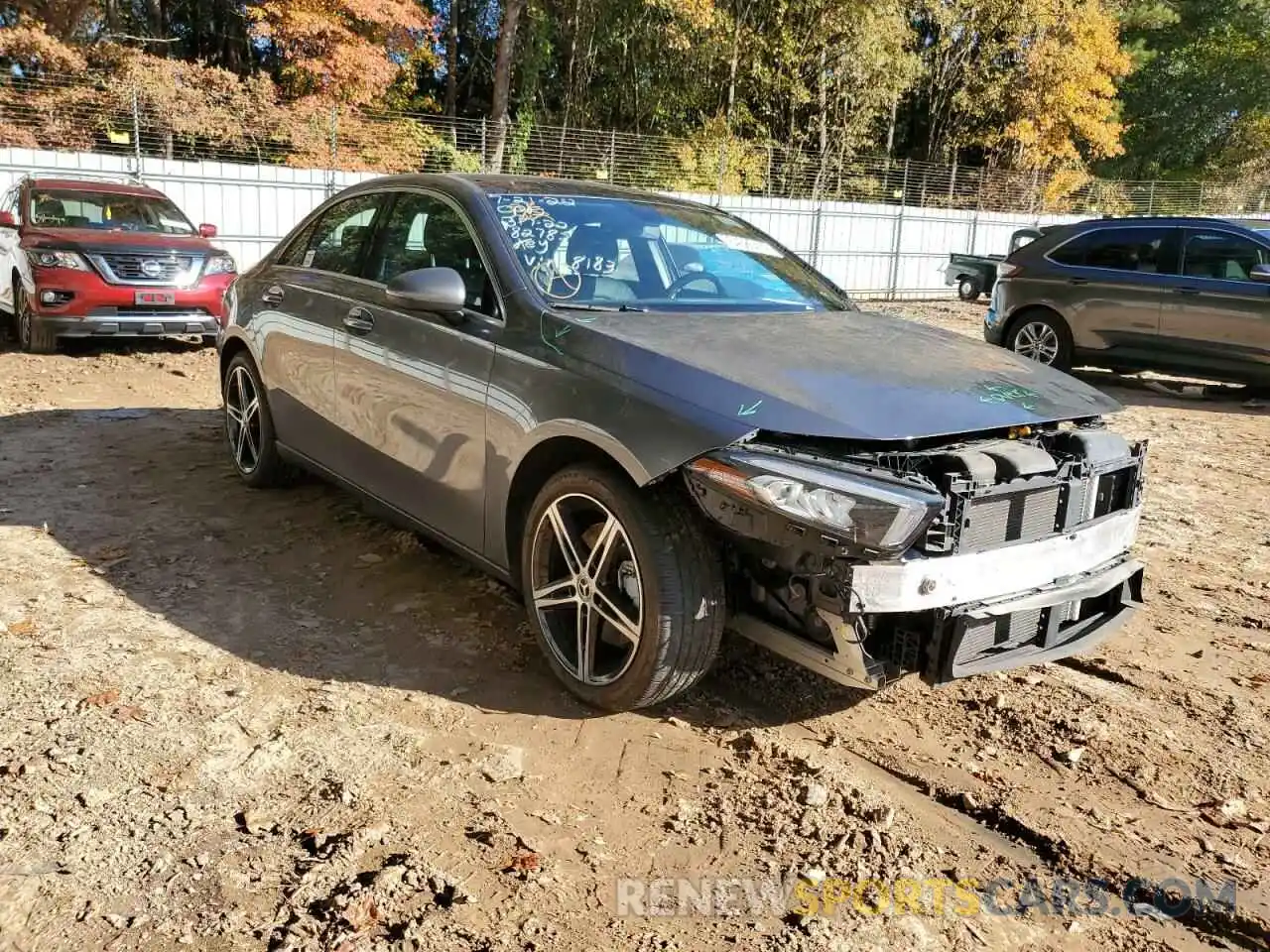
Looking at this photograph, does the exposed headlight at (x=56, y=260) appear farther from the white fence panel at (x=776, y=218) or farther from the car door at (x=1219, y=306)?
the car door at (x=1219, y=306)

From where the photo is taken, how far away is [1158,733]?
334 cm

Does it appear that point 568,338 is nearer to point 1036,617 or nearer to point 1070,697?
point 1036,617

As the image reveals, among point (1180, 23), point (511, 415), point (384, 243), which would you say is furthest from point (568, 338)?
point (1180, 23)

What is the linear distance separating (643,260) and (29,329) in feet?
25.9

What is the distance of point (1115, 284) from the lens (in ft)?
32.8

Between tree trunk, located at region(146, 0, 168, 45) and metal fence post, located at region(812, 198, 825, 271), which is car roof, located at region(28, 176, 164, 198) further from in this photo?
tree trunk, located at region(146, 0, 168, 45)

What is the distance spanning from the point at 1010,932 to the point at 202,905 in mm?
1868

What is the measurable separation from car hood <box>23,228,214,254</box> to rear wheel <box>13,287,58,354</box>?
0.54 m

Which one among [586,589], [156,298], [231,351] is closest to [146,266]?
[156,298]

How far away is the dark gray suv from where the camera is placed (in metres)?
9.34

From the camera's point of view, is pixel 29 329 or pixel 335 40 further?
pixel 335 40

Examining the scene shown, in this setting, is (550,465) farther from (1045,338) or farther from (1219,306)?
(1045,338)

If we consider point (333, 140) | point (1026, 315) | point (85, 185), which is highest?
point (333, 140)

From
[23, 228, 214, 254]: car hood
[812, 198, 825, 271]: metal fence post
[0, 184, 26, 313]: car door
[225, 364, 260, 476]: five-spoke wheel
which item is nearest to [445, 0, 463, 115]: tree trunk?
[812, 198, 825, 271]: metal fence post
